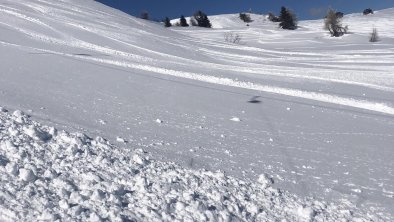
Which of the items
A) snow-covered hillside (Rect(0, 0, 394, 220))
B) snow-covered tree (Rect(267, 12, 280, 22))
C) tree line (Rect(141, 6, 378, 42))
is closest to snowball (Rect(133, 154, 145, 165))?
snow-covered hillside (Rect(0, 0, 394, 220))

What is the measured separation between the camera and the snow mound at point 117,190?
3512mm

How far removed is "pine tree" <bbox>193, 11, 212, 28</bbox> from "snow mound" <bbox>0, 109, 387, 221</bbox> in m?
33.1

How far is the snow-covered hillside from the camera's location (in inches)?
182

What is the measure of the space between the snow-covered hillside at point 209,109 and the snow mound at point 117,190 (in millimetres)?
40

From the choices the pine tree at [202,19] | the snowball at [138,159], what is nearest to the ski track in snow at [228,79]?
the snowball at [138,159]

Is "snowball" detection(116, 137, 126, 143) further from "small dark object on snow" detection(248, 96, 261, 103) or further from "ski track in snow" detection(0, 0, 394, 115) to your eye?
"ski track in snow" detection(0, 0, 394, 115)

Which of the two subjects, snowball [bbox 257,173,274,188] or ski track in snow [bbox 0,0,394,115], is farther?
ski track in snow [bbox 0,0,394,115]

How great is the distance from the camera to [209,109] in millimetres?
6988

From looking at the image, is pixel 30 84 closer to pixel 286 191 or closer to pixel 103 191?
pixel 103 191

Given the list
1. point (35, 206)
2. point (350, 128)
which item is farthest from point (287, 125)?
point (35, 206)

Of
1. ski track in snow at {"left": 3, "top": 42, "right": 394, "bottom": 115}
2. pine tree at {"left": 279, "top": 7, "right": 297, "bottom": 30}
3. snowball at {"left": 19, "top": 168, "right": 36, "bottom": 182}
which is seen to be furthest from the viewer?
pine tree at {"left": 279, "top": 7, "right": 297, "bottom": 30}

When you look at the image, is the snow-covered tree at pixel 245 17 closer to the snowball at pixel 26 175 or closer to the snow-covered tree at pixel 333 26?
the snow-covered tree at pixel 333 26

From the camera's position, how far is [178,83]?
28.6ft

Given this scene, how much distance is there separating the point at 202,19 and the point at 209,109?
31468 millimetres
